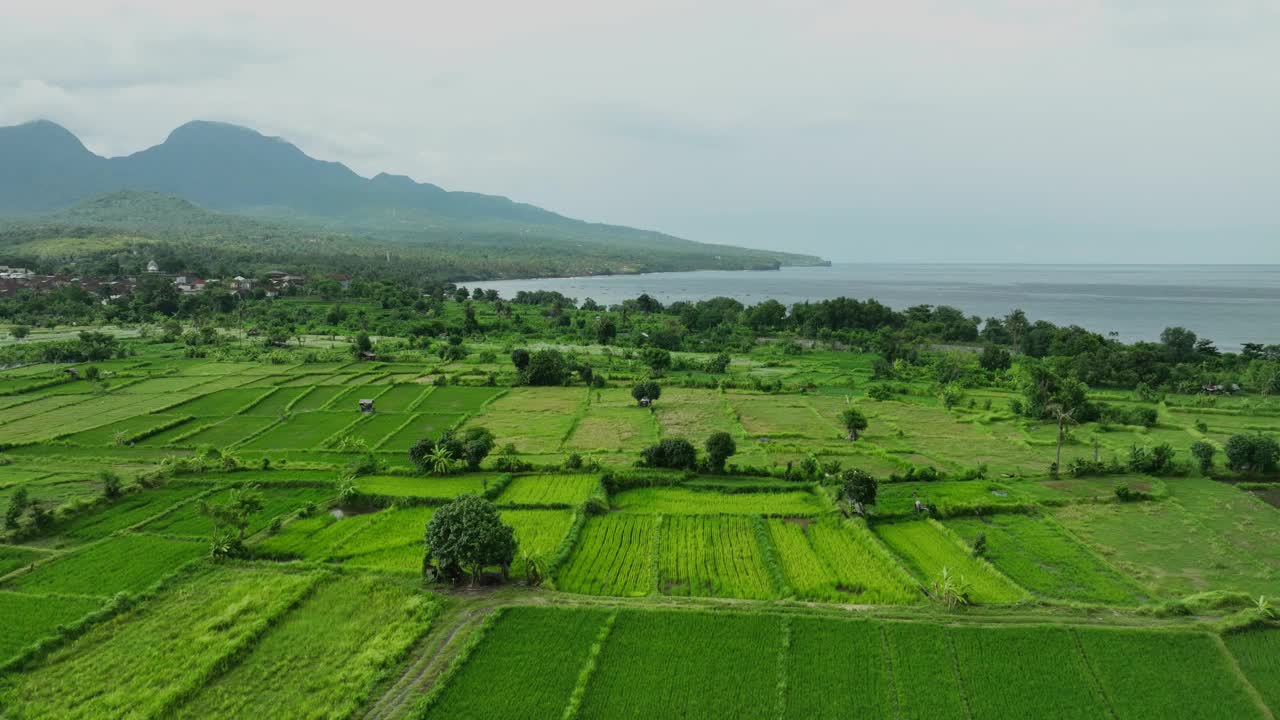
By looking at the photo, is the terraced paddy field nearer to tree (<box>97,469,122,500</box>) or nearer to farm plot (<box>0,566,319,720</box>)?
farm plot (<box>0,566,319,720</box>)

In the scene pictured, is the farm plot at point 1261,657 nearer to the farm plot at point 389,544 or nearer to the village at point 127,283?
the farm plot at point 389,544

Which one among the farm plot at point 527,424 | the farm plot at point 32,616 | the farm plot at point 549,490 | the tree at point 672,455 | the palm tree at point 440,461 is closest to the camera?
the farm plot at point 32,616

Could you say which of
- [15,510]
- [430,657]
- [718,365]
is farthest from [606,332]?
[430,657]

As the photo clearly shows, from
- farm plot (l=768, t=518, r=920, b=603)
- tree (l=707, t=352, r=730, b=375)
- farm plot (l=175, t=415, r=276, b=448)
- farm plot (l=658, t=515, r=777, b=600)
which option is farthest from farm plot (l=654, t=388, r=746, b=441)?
farm plot (l=175, t=415, r=276, b=448)

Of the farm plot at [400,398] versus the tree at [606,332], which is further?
the tree at [606,332]

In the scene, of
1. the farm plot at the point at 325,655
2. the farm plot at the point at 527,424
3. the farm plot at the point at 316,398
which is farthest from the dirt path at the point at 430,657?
the farm plot at the point at 316,398

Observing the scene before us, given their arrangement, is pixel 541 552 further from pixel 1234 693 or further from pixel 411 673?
pixel 1234 693
